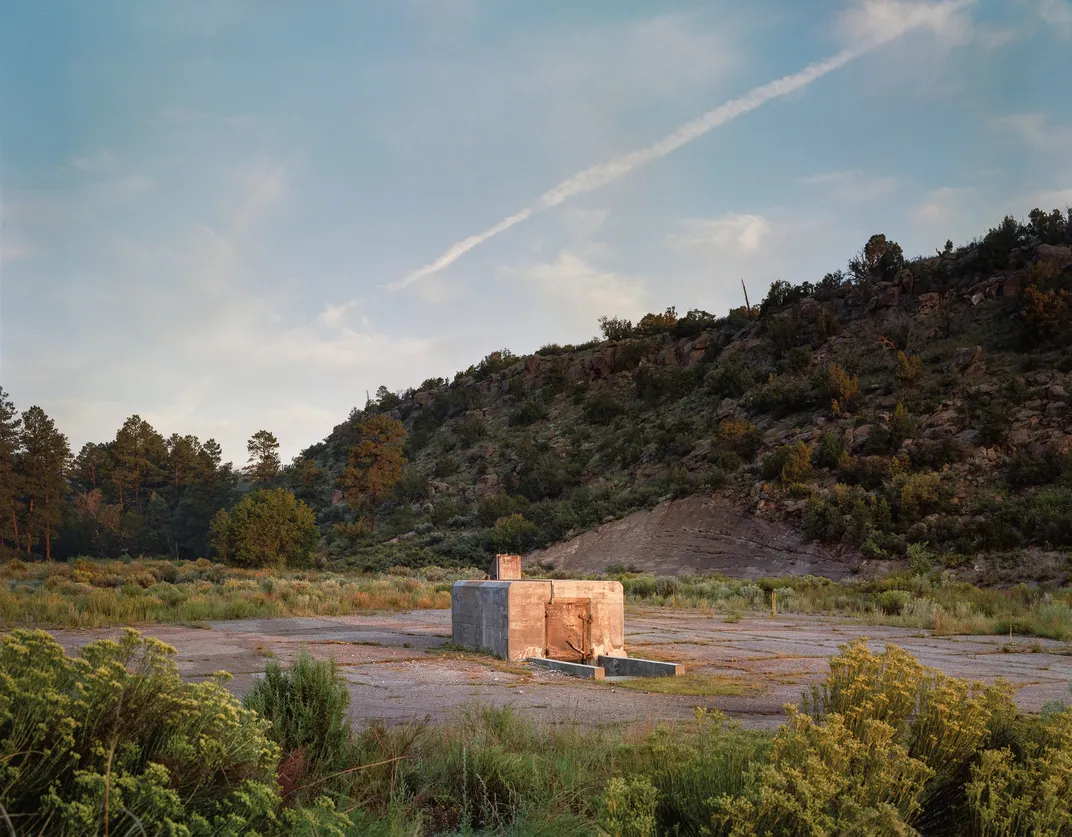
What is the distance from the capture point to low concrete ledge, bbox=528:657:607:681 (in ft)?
32.7

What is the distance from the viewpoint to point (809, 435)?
38.1 metres

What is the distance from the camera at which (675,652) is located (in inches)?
484

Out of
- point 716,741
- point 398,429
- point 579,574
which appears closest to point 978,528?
point 579,574

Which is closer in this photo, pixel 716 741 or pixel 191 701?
pixel 191 701

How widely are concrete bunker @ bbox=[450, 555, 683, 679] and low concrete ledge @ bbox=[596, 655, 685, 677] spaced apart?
0.5 inches

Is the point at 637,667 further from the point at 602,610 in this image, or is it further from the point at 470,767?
the point at 470,767

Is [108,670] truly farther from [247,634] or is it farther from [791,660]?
[247,634]

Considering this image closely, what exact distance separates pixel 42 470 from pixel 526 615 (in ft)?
213

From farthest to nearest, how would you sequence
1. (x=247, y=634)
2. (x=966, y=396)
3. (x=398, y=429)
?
(x=398, y=429)
(x=966, y=396)
(x=247, y=634)

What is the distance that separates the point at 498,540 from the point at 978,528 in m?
22.5

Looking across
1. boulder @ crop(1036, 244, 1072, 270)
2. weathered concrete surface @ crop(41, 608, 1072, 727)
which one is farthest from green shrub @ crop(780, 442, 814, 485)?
boulder @ crop(1036, 244, 1072, 270)

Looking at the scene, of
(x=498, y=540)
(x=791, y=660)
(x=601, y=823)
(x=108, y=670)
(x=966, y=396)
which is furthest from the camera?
(x=498, y=540)

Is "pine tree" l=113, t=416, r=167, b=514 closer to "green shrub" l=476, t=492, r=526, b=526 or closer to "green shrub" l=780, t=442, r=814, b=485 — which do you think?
"green shrub" l=476, t=492, r=526, b=526

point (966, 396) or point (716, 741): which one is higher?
point (966, 396)
